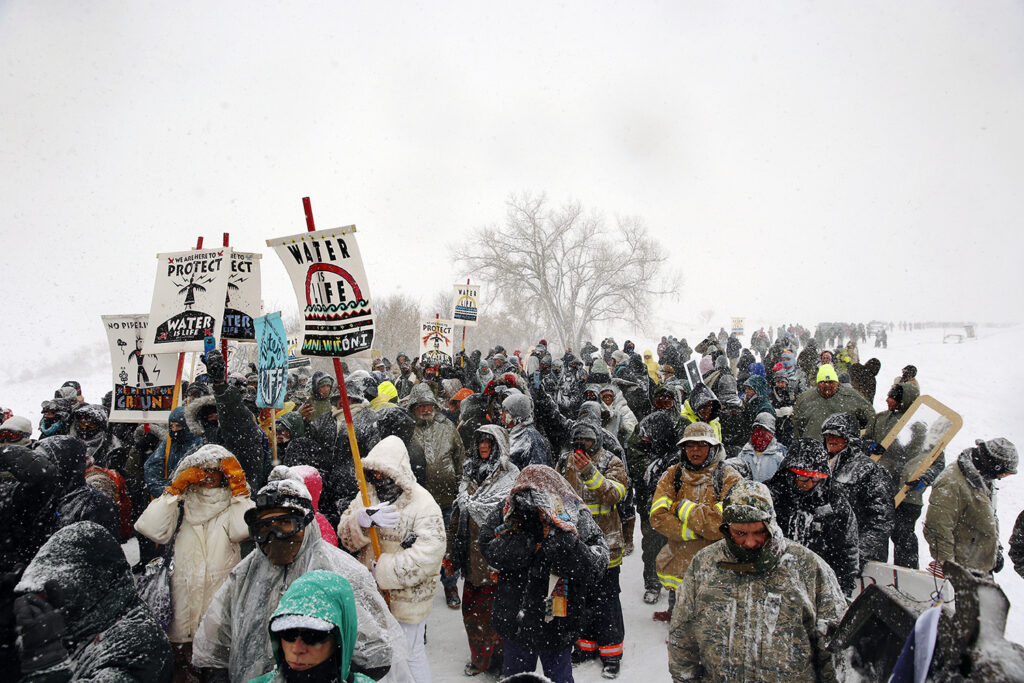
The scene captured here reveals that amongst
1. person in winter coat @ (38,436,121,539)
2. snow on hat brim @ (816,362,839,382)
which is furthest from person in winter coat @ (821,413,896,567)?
person in winter coat @ (38,436,121,539)

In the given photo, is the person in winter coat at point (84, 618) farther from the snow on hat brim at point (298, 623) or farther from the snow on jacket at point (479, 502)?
the snow on jacket at point (479, 502)

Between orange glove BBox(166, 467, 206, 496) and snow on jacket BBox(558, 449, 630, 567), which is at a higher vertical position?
orange glove BBox(166, 467, 206, 496)

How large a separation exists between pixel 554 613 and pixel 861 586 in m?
2.34

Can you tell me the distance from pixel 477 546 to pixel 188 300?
3.66 metres

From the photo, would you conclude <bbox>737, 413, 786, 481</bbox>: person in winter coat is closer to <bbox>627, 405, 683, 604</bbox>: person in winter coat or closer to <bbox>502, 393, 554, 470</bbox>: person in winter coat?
<bbox>627, 405, 683, 604</bbox>: person in winter coat

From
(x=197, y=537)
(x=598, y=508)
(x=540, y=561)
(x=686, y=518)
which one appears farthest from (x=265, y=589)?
(x=598, y=508)

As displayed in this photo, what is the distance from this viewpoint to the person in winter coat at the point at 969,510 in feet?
14.2

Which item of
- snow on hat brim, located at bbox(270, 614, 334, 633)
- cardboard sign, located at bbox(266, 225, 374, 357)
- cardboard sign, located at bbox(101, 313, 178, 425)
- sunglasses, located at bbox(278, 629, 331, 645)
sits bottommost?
sunglasses, located at bbox(278, 629, 331, 645)

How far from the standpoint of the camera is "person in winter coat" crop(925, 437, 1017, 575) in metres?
4.32

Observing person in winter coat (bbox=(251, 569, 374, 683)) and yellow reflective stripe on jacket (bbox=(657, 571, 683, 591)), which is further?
yellow reflective stripe on jacket (bbox=(657, 571, 683, 591))

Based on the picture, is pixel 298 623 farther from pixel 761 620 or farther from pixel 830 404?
pixel 830 404

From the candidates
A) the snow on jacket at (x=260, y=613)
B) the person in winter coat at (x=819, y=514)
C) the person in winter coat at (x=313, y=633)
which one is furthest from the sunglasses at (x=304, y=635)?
the person in winter coat at (x=819, y=514)

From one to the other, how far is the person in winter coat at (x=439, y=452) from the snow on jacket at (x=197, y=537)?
247 centimetres

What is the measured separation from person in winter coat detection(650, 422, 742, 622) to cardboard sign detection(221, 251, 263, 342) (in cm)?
442
